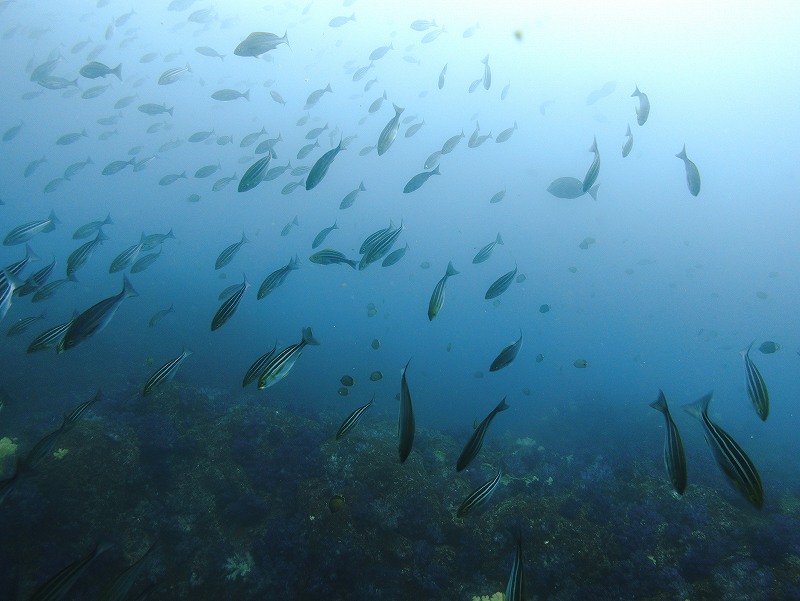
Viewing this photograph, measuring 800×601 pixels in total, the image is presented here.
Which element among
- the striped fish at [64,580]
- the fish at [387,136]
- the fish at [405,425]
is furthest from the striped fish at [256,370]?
the fish at [387,136]

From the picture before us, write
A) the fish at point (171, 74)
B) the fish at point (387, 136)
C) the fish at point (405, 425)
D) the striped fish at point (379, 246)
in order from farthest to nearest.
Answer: the fish at point (171, 74)
the fish at point (387, 136)
the striped fish at point (379, 246)
the fish at point (405, 425)

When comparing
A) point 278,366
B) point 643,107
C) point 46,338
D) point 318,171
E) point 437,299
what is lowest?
point 437,299

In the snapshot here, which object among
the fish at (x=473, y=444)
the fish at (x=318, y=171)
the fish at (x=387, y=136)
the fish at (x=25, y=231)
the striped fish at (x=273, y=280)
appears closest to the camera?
the fish at (x=473, y=444)

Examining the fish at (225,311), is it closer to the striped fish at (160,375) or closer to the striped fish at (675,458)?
the striped fish at (160,375)

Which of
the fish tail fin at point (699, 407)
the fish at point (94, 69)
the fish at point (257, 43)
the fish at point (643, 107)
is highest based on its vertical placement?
the fish at point (94, 69)

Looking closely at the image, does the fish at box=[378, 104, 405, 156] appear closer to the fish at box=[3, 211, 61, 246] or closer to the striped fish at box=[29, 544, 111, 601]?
the striped fish at box=[29, 544, 111, 601]

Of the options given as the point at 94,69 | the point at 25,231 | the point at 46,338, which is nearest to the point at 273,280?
the point at 46,338

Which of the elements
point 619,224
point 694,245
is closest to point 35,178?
point 619,224

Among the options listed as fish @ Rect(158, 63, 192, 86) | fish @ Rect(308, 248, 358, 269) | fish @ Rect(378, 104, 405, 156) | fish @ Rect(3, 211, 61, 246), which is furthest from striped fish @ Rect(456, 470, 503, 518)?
fish @ Rect(158, 63, 192, 86)

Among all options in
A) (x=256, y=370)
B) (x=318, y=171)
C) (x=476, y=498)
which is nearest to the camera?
(x=476, y=498)

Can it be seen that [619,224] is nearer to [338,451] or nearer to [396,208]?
[396,208]

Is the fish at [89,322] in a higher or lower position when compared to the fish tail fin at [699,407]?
higher

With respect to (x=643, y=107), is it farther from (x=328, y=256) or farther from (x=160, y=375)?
(x=160, y=375)

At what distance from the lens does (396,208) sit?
123625mm
